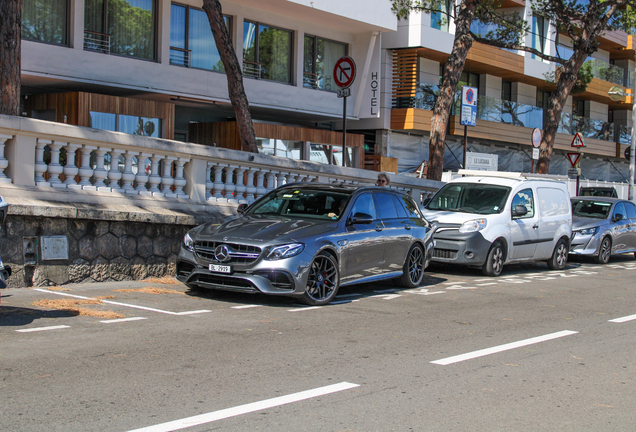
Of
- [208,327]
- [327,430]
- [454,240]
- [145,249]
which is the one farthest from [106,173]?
[327,430]

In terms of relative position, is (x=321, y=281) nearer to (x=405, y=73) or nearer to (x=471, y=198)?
(x=471, y=198)

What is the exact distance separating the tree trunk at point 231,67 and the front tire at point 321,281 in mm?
6014

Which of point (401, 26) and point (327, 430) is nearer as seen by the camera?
point (327, 430)

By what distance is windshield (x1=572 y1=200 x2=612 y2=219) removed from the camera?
61.8 ft

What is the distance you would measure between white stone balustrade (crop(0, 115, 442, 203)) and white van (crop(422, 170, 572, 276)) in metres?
2.69

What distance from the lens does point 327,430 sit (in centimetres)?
446

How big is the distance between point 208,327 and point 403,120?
22.9m

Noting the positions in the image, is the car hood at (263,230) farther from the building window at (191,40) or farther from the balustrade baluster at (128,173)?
the building window at (191,40)

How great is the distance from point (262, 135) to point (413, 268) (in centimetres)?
1381

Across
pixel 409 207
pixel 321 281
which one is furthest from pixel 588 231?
pixel 321 281

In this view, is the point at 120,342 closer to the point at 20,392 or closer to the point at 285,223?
the point at 20,392

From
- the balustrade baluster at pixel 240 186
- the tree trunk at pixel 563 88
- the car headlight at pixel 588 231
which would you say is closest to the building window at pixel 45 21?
the balustrade baluster at pixel 240 186

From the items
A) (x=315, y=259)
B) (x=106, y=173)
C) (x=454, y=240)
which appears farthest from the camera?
(x=454, y=240)

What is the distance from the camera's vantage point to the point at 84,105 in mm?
19125
